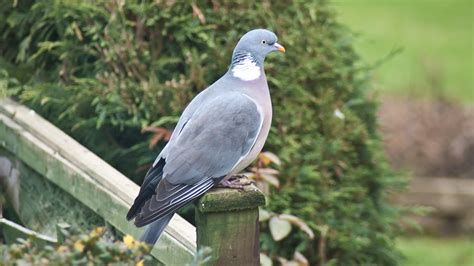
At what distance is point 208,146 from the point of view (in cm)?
378

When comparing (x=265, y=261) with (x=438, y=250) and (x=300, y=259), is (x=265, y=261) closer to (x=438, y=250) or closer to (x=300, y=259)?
(x=300, y=259)

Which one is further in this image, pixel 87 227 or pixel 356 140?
pixel 356 140

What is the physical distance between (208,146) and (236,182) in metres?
0.20

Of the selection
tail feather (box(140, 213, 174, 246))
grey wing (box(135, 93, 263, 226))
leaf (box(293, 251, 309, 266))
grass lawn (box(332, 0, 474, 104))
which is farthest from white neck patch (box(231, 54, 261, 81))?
grass lawn (box(332, 0, 474, 104))

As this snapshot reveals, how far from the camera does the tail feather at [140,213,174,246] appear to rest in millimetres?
3541

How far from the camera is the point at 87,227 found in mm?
4227

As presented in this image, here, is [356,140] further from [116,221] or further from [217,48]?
[116,221]

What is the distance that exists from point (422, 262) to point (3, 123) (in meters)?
4.06

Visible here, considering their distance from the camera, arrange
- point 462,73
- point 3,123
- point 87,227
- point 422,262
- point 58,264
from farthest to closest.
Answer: point 462,73 < point 422,262 < point 3,123 < point 87,227 < point 58,264

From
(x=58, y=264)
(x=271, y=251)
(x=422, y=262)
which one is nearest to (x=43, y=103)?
(x=271, y=251)

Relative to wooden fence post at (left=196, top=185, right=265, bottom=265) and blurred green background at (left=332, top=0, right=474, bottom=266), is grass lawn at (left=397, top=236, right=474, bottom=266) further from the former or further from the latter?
wooden fence post at (left=196, top=185, right=265, bottom=265)

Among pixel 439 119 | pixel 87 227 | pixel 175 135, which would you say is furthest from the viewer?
pixel 439 119

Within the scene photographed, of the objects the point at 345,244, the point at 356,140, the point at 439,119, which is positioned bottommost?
the point at 345,244

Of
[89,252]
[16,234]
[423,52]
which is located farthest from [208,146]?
[423,52]
